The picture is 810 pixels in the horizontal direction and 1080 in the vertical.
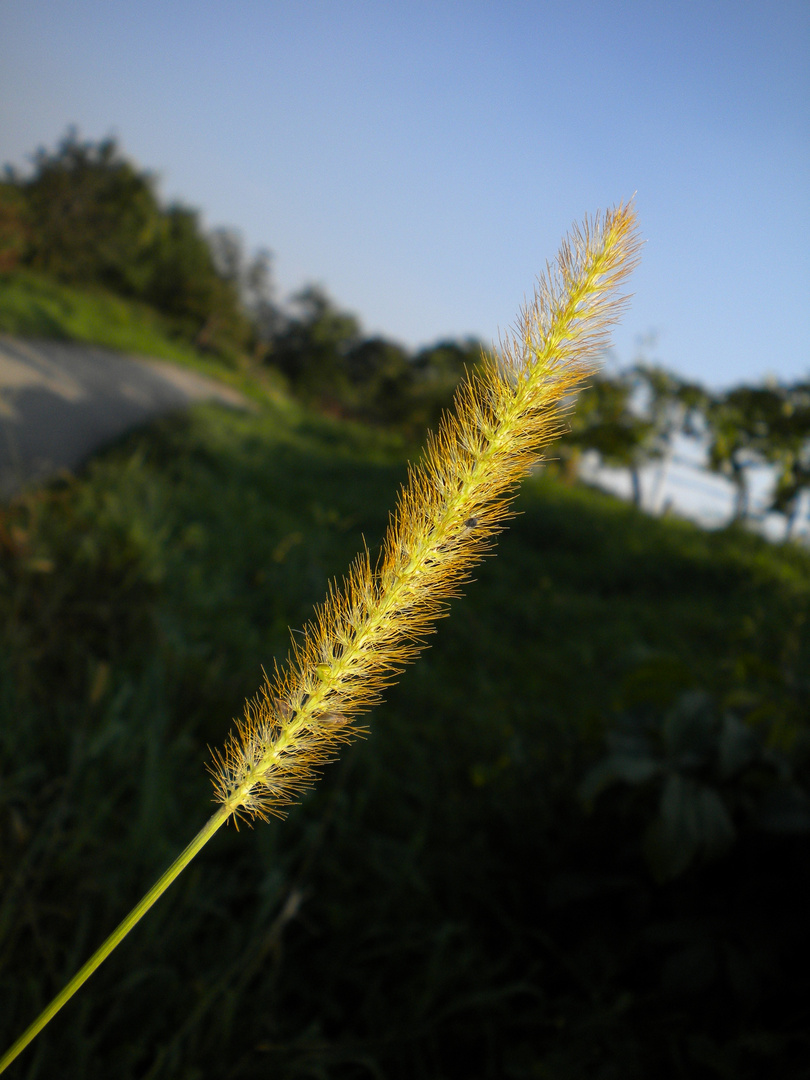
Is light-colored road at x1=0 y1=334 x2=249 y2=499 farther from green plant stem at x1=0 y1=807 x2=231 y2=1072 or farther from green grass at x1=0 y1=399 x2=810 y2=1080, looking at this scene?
green plant stem at x1=0 y1=807 x2=231 y2=1072

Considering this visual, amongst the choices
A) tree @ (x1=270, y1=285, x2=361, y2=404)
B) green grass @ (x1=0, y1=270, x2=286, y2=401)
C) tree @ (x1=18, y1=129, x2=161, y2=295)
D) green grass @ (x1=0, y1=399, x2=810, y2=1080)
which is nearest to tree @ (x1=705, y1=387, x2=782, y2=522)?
green grass @ (x1=0, y1=399, x2=810, y2=1080)

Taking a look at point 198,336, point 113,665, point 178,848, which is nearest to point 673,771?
point 178,848

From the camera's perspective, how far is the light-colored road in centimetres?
587

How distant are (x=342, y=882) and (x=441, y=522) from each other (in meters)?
2.15

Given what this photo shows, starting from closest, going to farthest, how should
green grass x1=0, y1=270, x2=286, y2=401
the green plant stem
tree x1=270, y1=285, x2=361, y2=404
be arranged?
the green plant stem
green grass x1=0, y1=270, x2=286, y2=401
tree x1=270, y1=285, x2=361, y2=404

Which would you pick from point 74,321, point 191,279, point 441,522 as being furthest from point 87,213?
point 441,522

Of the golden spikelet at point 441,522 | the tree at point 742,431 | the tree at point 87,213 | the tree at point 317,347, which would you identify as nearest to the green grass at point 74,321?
the tree at point 87,213

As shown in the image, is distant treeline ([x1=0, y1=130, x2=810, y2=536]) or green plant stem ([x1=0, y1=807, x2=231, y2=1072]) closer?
green plant stem ([x1=0, y1=807, x2=231, y2=1072])

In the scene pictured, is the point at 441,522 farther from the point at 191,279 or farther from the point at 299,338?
the point at 299,338

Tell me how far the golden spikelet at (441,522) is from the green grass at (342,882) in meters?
1.15

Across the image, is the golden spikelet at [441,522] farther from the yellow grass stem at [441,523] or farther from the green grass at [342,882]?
the green grass at [342,882]

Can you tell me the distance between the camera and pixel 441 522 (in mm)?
455

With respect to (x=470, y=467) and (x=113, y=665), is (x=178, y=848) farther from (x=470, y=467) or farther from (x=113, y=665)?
(x=470, y=467)

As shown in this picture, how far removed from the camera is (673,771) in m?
2.12
